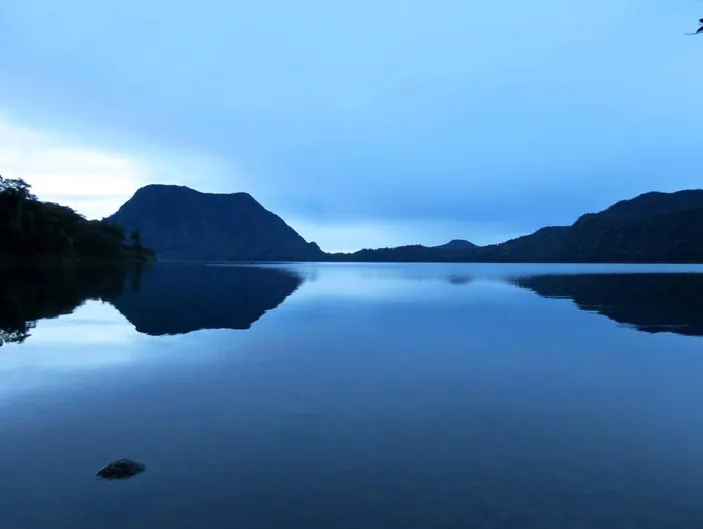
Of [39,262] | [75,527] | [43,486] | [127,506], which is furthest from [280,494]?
[39,262]

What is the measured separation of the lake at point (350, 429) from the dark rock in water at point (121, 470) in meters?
0.26

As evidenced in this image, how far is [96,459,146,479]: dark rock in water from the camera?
1110 cm

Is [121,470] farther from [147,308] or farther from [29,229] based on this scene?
[29,229]

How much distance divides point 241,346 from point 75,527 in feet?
63.6

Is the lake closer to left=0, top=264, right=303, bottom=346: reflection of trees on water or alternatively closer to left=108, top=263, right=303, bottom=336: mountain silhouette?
left=0, top=264, right=303, bottom=346: reflection of trees on water

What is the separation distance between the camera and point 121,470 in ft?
36.9

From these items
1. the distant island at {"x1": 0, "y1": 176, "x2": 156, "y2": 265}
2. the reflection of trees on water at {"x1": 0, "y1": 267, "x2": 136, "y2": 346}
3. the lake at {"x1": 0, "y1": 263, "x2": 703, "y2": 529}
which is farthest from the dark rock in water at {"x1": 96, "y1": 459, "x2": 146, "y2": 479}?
the distant island at {"x1": 0, "y1": 176, "x2": 156, "y2": 265}

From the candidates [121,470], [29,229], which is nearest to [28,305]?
[121,470]

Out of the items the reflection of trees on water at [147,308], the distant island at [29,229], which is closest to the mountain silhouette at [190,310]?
the reflection of trees on water at [147,308]

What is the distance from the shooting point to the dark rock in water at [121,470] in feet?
36.4

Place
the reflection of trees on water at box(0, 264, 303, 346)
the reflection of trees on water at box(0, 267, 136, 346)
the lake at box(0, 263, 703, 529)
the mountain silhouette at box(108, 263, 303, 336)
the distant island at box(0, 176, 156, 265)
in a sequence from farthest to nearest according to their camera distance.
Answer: the distant island at box(0, 176, 156, 265) < the mountain silhouette at box(108, 263, 303, 336) < the reflection of trees on water at box(0, 264, 303, 346) < the reflection of trees on water at box(0, 267, 136, 346) < the lake at box(0, 263, 703, 529)

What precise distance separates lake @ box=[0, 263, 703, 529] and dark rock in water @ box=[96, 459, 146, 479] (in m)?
0.26

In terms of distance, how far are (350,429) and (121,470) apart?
6138 mm

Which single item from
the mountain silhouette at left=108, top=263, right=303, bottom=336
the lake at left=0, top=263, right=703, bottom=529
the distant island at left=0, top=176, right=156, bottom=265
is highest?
the distant island at left=0, top=176, right=156, bottom=265
